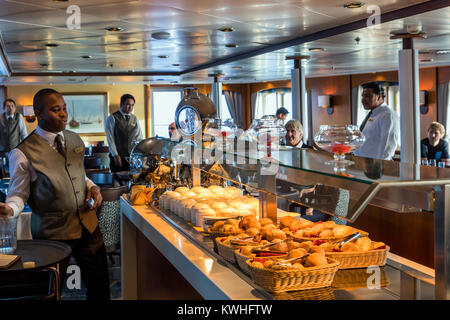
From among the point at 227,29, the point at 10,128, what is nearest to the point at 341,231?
the point at 227,29

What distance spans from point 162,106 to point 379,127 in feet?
34.8

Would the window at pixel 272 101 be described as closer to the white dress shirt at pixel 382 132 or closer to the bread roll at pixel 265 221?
the white dress shirt at pixel 382 132

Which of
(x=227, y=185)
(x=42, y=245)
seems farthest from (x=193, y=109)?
(x=42, y=245)

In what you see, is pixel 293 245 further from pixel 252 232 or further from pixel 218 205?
pixel 218 205

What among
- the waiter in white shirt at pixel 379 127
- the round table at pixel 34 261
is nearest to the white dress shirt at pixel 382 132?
the waiter in white shirt at pixel 379 127

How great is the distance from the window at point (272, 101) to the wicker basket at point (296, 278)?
538 inches

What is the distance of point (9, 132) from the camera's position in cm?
1067

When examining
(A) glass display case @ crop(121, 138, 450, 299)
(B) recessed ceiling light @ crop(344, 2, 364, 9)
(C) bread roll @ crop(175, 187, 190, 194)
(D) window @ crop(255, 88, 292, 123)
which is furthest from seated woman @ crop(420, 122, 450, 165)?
(D) window @ crop(255, 88, 292, 123)

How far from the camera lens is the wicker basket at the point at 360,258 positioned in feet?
5.77

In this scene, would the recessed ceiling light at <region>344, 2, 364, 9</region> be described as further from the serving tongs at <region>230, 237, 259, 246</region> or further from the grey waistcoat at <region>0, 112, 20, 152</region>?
the grey waistcoat at <region>0, 112, 20, 152</region>

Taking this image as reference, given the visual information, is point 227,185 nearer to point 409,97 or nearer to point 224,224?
point 224,224

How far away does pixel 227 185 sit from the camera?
3.58 metres

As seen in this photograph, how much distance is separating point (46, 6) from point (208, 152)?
2.58 m

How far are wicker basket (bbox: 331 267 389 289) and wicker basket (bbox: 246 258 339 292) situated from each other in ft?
0.21
